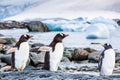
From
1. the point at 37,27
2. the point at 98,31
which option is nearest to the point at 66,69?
the point at 98,31

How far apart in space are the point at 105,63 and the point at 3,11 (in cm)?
9206

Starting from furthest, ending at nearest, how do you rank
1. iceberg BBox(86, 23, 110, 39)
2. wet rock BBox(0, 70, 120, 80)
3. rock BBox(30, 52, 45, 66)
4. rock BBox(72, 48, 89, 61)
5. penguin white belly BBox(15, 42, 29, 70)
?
1. iceberg BBox(86, 23, 110, 39)
2. rock BBox(72, 48, 89, 61)
3. rock BBox(30, 52, 45, 66)
4. penguin white belly BBox(15, 42, 29, 70)
5. wet rock BBox(0, 70, 120, 80)

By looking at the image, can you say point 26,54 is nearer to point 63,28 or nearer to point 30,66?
point 30,66

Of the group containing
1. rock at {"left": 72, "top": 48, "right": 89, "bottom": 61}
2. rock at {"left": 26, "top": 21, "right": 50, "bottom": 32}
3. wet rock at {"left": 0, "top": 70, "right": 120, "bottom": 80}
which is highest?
rock at {"left": 26, "top": 21, "right": 50, "bottom": 32}

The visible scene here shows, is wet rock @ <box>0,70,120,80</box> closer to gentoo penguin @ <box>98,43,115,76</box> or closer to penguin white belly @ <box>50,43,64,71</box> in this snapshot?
gentoo penguin @ <box>98,43,115,76</box>

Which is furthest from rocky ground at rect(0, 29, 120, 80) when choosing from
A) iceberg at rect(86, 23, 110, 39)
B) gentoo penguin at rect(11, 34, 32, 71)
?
iceberg at rect(86, 23, 110, 39)

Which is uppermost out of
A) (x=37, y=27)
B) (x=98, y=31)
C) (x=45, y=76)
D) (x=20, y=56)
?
(x=37, y=27)

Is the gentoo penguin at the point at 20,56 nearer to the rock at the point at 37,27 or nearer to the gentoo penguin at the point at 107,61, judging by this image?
the gentoo penguin at the point at 107,61

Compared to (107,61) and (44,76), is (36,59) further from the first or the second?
(44,76)

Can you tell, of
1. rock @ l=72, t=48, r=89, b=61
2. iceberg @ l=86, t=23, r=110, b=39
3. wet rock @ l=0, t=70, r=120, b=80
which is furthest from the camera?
iceberg @ l=86, t=23, r=110, b=39

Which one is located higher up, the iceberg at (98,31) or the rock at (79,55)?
the iceberg at (98,31)

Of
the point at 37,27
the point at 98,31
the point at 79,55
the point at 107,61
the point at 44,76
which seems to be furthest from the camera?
the point at 37,27

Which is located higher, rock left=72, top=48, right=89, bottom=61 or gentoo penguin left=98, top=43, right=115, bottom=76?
gentoo penguin left=98, top=43, right=115, bottom=76

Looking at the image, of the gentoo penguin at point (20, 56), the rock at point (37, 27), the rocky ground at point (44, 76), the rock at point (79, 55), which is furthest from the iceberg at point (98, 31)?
the rocky ground at point (44, 76)
